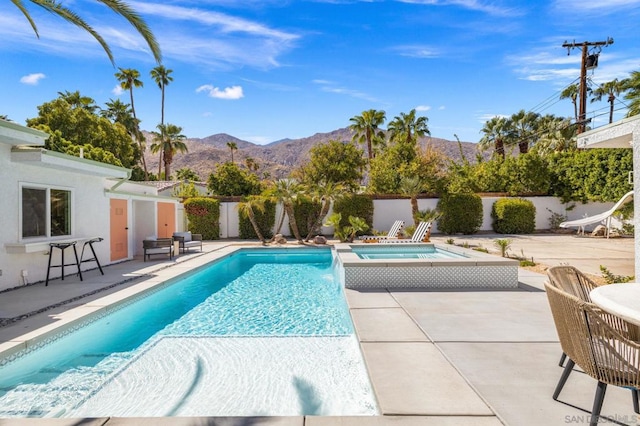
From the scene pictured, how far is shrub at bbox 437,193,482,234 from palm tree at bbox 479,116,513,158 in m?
18.7

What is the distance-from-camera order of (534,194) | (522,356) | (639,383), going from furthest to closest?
(534,194) → (522,356) → (639,383)

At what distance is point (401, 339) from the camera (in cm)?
469

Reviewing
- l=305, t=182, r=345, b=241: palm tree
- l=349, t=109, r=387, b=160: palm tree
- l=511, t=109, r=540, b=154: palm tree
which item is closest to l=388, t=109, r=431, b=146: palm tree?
l=349, t=109, r=387, b=160: palm tree

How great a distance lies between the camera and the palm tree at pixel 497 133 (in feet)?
125

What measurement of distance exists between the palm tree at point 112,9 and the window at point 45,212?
4.06 metres

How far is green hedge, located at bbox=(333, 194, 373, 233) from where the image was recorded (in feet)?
69.8

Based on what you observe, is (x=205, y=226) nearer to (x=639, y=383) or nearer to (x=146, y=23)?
(x=146, y=23)

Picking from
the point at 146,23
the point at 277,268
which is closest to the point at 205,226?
the point at 277,268

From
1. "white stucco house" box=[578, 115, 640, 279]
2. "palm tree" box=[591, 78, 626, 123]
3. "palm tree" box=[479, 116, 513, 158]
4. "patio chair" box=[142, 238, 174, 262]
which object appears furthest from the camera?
"palm tree" box=[479, 116, 513, 158]

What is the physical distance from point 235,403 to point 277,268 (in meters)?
8.92

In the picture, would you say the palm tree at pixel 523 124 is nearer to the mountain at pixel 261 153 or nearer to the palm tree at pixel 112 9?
the mountain at pixel 261 153

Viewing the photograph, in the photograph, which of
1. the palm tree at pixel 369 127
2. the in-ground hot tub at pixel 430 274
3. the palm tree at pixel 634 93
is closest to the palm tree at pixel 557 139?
the palm tree at pixel 634 93

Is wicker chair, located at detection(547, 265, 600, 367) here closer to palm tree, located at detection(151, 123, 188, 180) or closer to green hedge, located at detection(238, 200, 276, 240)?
green hedge, located at detection(238, 200, 276, 240)

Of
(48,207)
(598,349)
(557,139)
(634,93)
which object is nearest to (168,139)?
(48,207)
